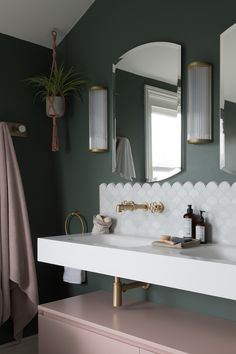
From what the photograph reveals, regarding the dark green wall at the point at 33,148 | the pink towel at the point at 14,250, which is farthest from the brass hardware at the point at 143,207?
the dark green wall at the point at 33,148

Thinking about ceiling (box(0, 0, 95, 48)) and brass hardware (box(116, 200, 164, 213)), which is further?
ceiling (box(0, 0, 95, 48))

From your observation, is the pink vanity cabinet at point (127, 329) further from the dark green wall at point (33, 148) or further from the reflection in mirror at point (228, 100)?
the reflection in mirror at point (228, 100)

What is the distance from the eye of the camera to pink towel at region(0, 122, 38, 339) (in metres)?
A: 2.69

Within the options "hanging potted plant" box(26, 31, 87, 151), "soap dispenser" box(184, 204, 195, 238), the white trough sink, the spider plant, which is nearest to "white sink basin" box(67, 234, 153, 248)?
the white trough sink

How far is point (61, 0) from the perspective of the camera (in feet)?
9.23

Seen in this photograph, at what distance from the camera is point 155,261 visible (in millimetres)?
1884

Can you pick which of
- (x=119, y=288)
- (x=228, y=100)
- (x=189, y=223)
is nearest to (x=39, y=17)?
(x=228, y=100)

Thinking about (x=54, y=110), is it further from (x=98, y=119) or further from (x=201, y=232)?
(x=201, y=232)

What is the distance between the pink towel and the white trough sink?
0.35m

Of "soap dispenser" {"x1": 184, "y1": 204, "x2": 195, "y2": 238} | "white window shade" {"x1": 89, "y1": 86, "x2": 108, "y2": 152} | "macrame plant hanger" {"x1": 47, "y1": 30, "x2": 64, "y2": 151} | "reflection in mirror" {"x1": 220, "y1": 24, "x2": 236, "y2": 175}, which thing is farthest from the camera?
"macrame plant hanger" {"x1": 47, "y1": 30, "x2": 64, "y2": 151}

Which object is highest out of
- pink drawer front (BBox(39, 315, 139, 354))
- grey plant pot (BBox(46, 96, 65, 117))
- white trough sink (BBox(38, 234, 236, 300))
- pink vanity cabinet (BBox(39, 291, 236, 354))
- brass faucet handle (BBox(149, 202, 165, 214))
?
grey plant pot (BBox(46, 96, 65, 117))

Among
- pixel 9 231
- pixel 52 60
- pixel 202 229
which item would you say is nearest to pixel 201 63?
pixel 202 229

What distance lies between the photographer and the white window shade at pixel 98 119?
2.79 m

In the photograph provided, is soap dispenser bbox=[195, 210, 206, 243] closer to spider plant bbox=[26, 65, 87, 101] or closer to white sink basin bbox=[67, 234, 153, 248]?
white sink basin bbox=[67, 234, 153, 248]
